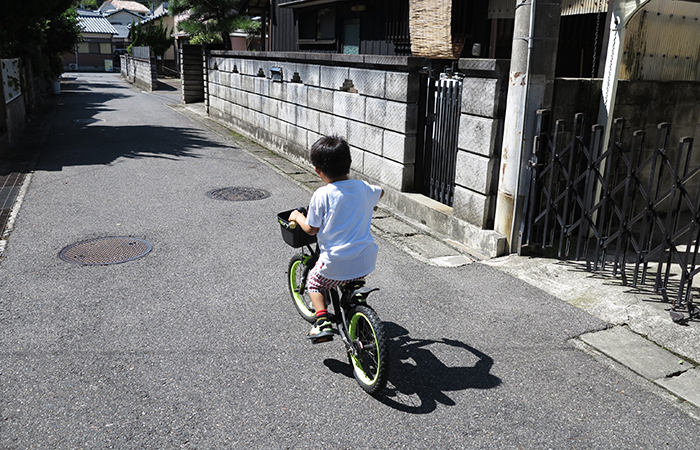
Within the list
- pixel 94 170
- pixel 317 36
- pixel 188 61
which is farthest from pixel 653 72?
pixel 188 61

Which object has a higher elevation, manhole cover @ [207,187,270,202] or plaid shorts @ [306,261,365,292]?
plaid shorts @ [306,261,365,292]

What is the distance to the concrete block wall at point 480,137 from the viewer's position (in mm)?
5984

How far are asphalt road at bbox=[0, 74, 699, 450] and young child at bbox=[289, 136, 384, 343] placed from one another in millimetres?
661

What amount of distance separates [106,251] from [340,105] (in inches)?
186

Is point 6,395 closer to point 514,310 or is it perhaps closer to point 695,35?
point 514,310

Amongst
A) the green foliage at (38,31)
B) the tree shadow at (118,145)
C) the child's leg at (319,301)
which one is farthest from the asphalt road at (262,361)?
the green foliage at (38,31)

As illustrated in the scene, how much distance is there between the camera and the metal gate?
696 centimetres

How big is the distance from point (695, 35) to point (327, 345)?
246 inches

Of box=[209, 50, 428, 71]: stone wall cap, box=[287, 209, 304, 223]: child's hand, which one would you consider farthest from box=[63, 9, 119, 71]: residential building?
→ box=[287, 209, 304, 223]: child's hand

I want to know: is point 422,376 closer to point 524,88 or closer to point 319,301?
point 319,301

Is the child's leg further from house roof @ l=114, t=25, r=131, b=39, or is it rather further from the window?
house roof @ l=114, t=25, r=131, b=39

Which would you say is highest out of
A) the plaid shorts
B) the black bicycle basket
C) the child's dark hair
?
the child's dark hair

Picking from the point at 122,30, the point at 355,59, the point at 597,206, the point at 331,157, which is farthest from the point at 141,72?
the point at 122,30

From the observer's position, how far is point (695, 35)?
23.0 feet
